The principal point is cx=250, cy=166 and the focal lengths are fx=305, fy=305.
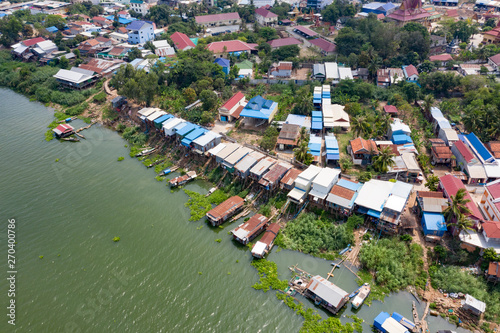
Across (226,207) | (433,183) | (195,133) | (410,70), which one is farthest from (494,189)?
(195,133)

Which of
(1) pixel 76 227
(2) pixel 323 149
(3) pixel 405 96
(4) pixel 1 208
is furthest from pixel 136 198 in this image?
(3) pixel 405 96

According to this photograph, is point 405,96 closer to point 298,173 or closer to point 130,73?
point 298,173

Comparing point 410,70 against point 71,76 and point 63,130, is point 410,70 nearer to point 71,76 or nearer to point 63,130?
point 63,130

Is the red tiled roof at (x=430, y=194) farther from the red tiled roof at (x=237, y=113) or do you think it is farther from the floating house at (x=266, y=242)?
the red tiled roof at (x=237, y=113)

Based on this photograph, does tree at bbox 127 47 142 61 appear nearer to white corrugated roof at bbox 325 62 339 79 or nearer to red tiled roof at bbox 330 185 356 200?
white corrugated roof at bbox 325 62 339 79

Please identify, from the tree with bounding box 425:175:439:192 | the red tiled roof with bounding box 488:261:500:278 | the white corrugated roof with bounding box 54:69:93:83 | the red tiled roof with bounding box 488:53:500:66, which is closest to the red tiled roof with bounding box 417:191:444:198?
the tree with bounding box 425:175:439:192

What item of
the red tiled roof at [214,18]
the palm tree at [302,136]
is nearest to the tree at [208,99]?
the palm tree at [302,136]
